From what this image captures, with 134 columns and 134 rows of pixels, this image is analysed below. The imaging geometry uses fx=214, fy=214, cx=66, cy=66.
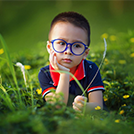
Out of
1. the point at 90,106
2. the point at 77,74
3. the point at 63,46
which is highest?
the point at 63,46

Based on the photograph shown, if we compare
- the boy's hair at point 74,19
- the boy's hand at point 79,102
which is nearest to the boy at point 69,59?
the boy's hair at point 74,19

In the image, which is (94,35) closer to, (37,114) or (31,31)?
(31,31)

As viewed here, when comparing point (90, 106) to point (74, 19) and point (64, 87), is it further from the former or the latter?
point (74, 19)

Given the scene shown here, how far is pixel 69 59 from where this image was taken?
207 centimetres

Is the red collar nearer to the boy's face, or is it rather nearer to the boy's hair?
the boy's face

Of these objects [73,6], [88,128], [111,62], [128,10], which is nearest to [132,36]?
[111,62]

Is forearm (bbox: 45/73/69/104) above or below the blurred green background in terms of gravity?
below

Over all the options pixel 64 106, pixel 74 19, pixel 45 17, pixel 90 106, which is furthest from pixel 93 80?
pixel 45 17

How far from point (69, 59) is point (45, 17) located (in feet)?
18.9

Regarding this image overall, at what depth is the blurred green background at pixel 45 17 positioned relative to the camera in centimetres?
644

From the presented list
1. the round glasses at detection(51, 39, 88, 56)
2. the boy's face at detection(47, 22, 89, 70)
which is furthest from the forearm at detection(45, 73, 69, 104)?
the round glasses at detection(51, 39, 88, 56)

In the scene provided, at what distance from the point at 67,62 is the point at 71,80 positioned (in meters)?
0.25

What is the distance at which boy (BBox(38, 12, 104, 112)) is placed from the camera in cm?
202

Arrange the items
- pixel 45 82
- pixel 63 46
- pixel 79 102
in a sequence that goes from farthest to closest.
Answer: pixel 45 82 < pixel 63 46 < pixel 79 102
